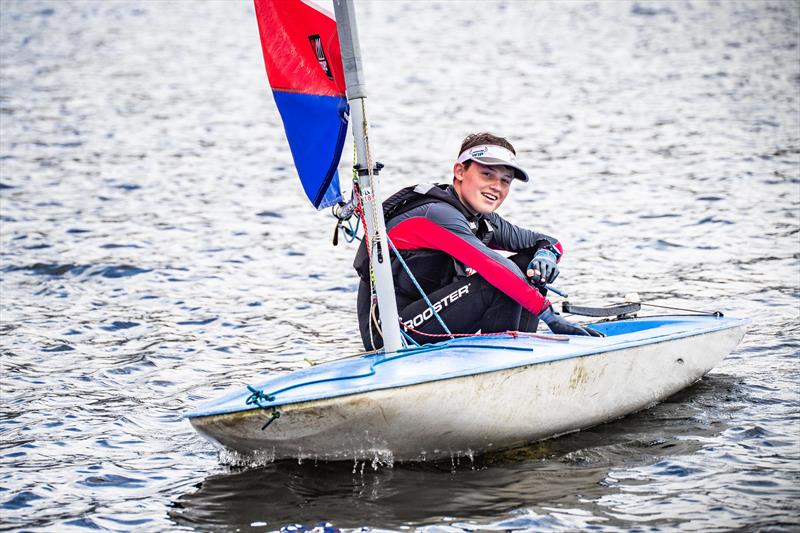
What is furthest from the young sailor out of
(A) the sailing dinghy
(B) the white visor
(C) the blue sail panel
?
(C) the blue sail panel

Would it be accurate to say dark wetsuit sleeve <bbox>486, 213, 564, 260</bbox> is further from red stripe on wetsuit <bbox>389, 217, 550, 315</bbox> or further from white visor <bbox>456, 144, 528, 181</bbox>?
red stripe on wetsuit <bbox>389, 217, 550, 315</bbox>

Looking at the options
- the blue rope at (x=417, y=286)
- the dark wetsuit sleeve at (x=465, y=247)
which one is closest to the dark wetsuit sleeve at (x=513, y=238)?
the dark wetsuit sleeve at (x=465, y=247)

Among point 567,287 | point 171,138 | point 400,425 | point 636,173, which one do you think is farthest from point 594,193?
point 400,425

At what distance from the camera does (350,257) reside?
36.6ft

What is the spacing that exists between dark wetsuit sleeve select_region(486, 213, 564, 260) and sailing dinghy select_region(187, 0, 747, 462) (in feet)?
1.81

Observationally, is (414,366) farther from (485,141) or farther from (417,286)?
(485,141)

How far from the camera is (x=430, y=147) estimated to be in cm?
1658

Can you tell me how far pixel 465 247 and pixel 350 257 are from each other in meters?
5.48

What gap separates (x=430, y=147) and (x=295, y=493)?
11.8 m

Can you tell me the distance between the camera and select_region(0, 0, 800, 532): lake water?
17.3 feet

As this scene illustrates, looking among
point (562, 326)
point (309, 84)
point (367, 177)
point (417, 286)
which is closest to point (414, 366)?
point (417, 286)

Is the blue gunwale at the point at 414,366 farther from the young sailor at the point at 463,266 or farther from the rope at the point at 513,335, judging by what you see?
the young sailor at the point at 463,266

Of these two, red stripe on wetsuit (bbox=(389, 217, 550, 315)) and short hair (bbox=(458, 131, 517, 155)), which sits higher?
short hair (bbox=(458, 131, 517, 155))

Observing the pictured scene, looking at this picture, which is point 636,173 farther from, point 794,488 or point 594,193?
point 794,488
